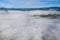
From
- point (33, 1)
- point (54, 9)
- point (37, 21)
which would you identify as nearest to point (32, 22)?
point (37, 21)

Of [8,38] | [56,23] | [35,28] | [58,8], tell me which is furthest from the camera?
[58,8]

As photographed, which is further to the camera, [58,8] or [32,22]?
[58,8]

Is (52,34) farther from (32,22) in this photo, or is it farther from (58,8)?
(58,8)

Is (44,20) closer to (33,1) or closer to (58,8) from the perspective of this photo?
(58,8)

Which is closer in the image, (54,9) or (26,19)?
(26,19)

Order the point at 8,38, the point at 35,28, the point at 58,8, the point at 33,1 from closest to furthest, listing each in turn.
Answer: the point at 8,38
the point at 35,28
the point at 58,8
the point at 33,1

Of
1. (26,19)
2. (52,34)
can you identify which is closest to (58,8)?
(26,19)

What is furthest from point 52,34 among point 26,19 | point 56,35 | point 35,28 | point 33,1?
point 33,1

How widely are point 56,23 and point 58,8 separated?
573 millimetres

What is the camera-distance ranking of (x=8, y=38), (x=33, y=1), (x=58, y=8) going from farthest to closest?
(x=33, y=1)
(x=58, y=8)
(x=8, y=38)

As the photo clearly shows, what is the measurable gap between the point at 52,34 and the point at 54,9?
2.68 ft

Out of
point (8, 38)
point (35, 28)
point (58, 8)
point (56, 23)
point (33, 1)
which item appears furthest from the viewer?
point (33, 1)

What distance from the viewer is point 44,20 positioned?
5.48 feet

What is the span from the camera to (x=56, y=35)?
53.1 inches
